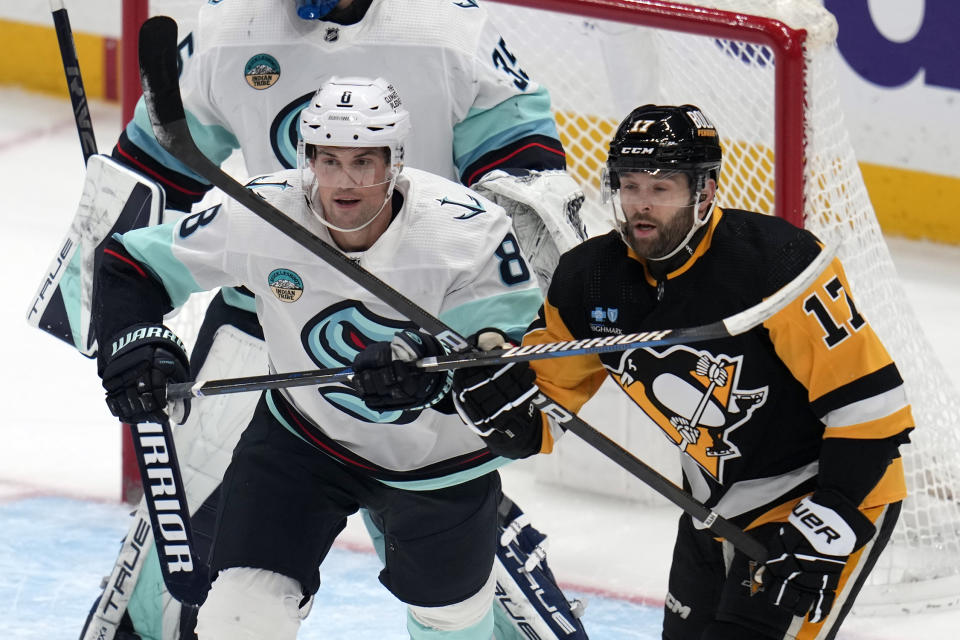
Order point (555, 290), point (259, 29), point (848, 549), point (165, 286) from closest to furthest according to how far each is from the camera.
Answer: point (848, 549) → point (555, 290) → point (165, 286) → point (259, 29)

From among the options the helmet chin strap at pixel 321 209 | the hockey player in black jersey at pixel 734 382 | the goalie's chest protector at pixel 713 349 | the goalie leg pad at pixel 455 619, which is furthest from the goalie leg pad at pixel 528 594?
the helmet chin strap at pixel 321 209

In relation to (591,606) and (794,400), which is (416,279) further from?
(591,606)

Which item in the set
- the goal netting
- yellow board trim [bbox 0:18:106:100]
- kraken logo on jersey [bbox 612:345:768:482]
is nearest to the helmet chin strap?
kraken logo on jersey [bbox 612:345:768:482]

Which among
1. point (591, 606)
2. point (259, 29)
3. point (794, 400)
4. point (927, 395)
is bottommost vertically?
point (591, 606)

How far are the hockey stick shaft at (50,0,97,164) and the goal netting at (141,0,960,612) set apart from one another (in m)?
0.79

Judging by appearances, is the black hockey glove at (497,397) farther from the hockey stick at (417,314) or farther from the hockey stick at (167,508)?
the hockey stick at (167,508)

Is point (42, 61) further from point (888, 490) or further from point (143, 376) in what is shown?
point (888, 490)

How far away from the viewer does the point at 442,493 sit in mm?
2936

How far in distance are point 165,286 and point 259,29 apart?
1.89 feet

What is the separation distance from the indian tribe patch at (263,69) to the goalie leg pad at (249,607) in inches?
37.6

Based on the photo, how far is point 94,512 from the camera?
432cm

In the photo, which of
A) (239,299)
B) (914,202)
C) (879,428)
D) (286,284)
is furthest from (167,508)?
(914,202)

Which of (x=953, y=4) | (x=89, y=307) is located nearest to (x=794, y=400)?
(x=89, y=307)

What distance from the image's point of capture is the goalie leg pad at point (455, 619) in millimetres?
2938
